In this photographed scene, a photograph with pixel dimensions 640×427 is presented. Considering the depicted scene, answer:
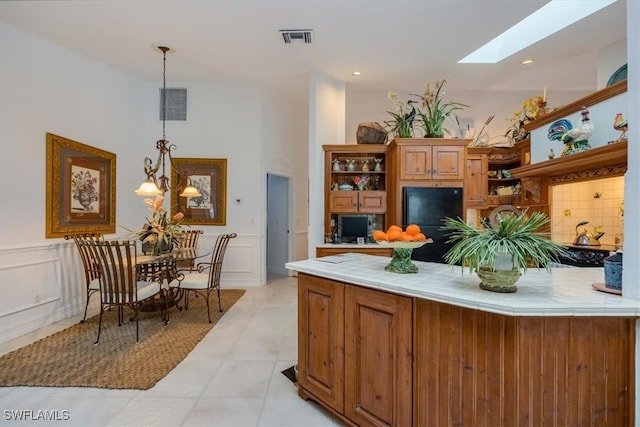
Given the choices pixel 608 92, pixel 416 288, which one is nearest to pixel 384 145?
pixel 608 92

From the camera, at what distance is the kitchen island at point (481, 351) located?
119 cm

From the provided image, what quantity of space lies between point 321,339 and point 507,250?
1189mm

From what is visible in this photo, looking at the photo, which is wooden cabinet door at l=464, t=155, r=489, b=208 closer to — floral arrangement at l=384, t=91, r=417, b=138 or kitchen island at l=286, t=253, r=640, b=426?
floral arrangement at l=384, t=91, r=417, b=138

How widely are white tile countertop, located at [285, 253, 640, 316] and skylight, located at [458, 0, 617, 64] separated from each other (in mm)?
3192

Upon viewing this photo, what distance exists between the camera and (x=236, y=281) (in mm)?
4938

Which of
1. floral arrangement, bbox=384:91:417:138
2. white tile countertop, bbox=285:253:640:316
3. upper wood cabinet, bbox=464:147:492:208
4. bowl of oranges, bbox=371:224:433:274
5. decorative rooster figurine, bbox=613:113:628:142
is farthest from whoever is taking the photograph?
upper wood cabinet, bbox=464:147:492:208

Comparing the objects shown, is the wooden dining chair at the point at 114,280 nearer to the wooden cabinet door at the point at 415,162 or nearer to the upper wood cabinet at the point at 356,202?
the upper wood cabinet at the point at 356,202

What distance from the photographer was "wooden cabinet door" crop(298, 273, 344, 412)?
5.54ft

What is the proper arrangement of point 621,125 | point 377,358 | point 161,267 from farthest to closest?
point 161,267
point 621,125
point 377,358

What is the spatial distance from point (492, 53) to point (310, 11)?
2.86 m

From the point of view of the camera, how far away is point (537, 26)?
11.8 ft

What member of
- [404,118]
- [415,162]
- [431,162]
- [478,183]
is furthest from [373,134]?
[478,183]

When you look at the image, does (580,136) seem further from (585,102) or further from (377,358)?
(377,358)

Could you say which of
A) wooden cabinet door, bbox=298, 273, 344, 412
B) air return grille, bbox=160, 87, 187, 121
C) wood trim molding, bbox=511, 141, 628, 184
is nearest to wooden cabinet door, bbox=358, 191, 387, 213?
wood trim molding, bbox=511, 141, 628, 184
